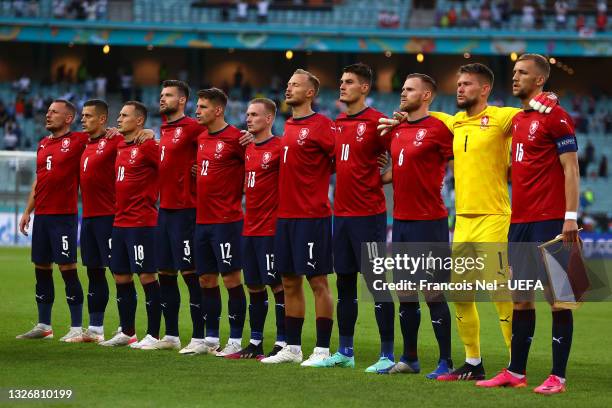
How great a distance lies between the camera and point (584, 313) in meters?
18.5

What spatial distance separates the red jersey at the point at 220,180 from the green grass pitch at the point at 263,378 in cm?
141

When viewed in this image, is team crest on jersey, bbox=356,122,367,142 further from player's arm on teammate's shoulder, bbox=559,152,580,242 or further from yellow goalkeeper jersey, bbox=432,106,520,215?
player's arm on teammate's shoulder, bbox=559,152,580,242

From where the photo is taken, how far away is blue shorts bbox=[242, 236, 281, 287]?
450 inches

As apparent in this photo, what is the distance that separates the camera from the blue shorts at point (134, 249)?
12516 mm

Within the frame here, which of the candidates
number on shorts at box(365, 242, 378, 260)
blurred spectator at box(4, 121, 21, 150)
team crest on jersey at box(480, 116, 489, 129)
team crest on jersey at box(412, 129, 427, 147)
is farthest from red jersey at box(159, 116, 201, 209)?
blurred spectator at box(4, 121, 21, 150)

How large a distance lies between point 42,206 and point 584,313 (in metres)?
8.97

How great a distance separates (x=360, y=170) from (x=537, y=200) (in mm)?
1903

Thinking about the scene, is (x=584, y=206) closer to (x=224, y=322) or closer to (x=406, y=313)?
(x=224, y=322)

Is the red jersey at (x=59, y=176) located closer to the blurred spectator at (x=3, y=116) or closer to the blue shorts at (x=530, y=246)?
the blue shorts at (x=530, y=246)

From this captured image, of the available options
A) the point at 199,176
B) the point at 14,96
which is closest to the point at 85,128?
the point at 199,176

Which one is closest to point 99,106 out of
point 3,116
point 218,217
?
point 218,217

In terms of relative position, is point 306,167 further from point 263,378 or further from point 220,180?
point 263,378

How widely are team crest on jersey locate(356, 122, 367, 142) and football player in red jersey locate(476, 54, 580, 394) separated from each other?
164 centimetres

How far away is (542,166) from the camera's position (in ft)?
30.9
